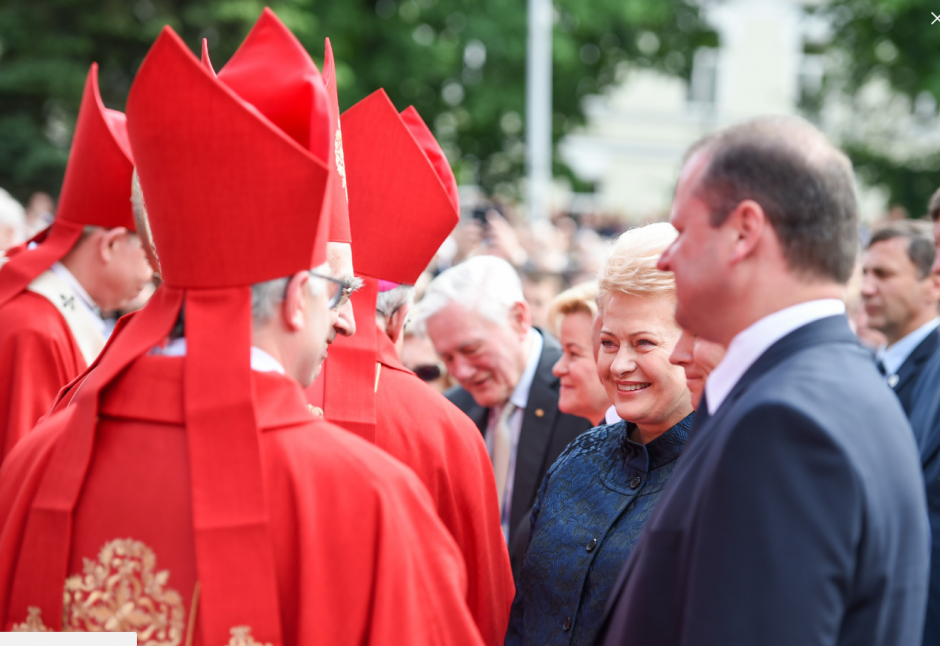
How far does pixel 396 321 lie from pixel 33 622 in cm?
173

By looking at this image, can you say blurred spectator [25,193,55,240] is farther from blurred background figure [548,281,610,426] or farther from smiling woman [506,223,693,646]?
smiling woman [506,223,693,646]

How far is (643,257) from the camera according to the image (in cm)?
272

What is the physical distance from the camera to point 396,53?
699 inches

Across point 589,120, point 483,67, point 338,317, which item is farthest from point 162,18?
point 338,317

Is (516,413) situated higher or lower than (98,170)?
lower

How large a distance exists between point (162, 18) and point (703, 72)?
787 inches

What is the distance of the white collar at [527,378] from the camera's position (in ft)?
13.7

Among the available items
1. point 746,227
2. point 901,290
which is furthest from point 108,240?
point 901,290

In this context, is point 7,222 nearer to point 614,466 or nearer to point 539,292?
point 539,292

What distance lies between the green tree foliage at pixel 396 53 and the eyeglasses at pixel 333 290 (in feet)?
45.7

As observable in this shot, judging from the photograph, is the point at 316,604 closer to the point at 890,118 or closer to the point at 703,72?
the point at 890,118

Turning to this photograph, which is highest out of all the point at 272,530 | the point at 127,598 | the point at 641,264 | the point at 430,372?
the point at 641,264

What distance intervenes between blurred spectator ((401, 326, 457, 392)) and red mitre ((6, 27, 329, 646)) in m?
3.40

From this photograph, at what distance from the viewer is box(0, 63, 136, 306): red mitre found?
3904 mm
